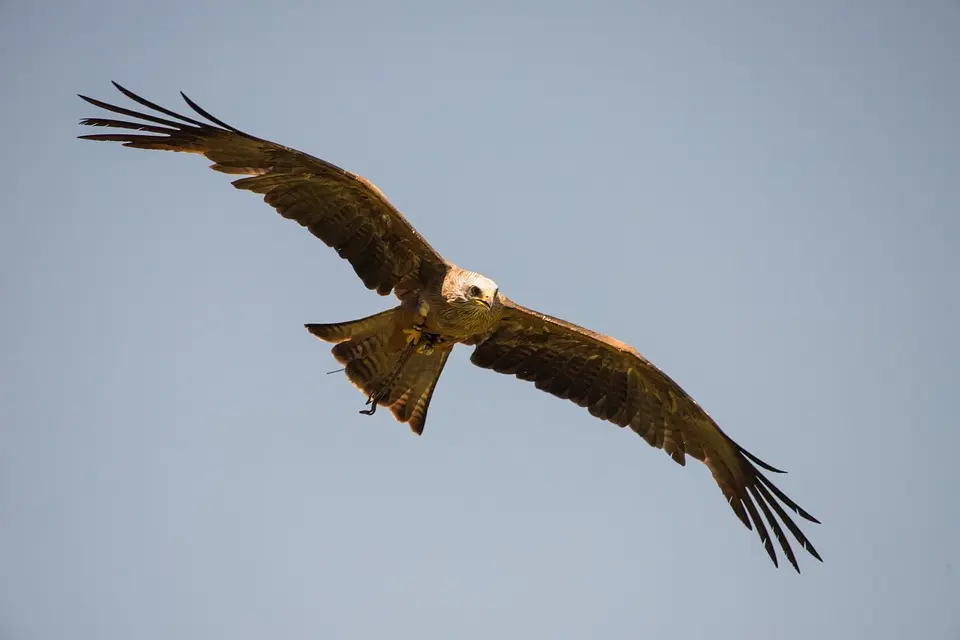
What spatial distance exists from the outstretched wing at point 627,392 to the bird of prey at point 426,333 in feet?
0.03

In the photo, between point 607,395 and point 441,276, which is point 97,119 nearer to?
point 441,276

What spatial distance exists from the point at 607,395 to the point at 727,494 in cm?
158

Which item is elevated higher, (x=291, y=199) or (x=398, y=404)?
(x=291, y=199)

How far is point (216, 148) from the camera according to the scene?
10.8 metres

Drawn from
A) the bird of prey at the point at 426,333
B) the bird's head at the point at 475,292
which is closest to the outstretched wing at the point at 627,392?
the bird of prey at the point at 426,333

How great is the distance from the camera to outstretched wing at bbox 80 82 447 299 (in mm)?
10641

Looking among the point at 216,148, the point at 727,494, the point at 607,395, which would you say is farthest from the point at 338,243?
the point at 727,494

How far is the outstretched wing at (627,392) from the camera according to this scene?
39.5 ft

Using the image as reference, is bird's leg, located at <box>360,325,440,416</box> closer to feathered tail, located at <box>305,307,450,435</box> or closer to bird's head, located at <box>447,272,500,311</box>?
feathered tail, located at <box>305,307,450,435</box>

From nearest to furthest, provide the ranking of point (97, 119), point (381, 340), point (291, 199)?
1. point (97, 119)
2. point (291, 199)
3. point (381, 340)

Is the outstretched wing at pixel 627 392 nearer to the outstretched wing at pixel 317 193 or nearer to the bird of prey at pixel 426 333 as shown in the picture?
the bird of prey at pixel 426 333

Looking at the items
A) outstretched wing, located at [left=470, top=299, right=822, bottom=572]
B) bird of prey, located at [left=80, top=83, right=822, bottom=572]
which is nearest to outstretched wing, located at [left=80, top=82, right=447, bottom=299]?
bird of prey, located at [left=80, top=83, right=822, bottom=572]

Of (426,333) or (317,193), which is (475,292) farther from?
(317,193)

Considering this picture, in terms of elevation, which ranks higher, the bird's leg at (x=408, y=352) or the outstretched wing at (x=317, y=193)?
the outstretched wing at (x=317, y=193)
